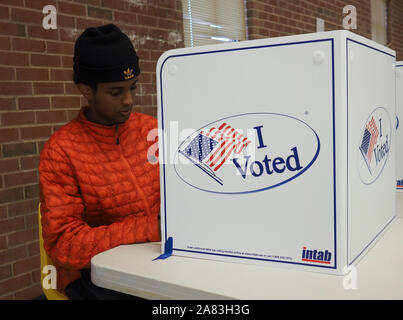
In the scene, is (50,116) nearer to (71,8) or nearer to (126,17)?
(71,8)

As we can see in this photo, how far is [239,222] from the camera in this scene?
2.64ft

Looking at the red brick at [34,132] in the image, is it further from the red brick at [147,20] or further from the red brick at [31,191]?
the red brick at [147,20]

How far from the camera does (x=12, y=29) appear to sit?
6.78ft

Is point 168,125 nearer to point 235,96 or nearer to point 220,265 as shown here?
point 235,96

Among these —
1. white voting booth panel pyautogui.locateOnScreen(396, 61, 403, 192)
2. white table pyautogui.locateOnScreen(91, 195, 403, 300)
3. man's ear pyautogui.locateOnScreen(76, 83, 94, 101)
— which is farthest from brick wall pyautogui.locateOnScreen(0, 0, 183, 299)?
white voting booth panel pyautogui.locateOnScreen(396, 61, 403, 192)

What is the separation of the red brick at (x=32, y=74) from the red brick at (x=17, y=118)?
176 mm

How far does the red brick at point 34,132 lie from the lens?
2.13m

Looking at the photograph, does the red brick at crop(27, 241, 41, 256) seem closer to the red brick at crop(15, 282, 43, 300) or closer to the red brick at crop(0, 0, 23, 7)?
Answer: the red brick at crop(15, 282, 43, 300)

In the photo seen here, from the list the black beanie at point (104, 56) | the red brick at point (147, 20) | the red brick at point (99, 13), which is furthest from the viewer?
the red brick at point (147, 20)

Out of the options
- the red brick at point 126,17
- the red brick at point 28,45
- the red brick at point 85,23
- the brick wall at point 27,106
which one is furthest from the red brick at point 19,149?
the red brick at point 126,17

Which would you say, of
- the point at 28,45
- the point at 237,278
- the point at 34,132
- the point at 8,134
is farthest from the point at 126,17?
the point at 237,278

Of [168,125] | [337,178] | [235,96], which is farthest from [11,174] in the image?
[337,178]

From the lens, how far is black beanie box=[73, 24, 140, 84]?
4.34 feet

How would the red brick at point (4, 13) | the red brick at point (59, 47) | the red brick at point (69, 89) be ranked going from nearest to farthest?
the red brick at point (4, 13) → the red brick at point (59, 47) → the red brick at point (69, 89)
